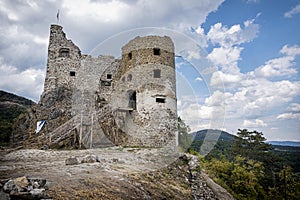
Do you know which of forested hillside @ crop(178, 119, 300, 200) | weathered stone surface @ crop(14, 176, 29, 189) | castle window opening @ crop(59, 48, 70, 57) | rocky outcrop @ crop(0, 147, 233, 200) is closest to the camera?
weathered stone surface @ crop(14, 176, 29, 189)

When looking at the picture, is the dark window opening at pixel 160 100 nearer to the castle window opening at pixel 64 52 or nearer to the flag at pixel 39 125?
the flag at pixel 39 125

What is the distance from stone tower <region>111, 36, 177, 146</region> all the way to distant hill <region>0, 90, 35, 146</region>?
12.7m

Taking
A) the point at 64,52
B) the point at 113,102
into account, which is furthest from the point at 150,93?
the point at 64,52

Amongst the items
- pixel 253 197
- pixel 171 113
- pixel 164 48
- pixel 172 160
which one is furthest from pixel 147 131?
pixel 253 197

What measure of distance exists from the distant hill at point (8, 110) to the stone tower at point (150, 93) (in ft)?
41.6

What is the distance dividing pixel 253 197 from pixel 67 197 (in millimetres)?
25788

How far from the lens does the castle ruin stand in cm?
1953

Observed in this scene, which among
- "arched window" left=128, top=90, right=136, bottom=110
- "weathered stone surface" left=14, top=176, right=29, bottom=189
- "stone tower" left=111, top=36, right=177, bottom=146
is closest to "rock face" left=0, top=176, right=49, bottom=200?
"weathered stone surface" left=14, top=176, right=29, bottom=189

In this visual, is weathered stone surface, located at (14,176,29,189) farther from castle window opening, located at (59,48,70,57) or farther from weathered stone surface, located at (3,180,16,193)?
castle window opening, located at (59,48,70,57)

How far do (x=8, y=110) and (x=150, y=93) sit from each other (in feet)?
86.5

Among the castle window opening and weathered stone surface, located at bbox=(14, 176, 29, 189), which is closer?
weathered stone surface, located at bbox=(14, 176, 29, 189)

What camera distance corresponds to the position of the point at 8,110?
35000 mm

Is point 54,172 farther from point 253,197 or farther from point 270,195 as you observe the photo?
point 270,195

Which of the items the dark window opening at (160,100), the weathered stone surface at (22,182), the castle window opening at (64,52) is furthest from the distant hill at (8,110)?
the weathered stone surface at (22,182)
